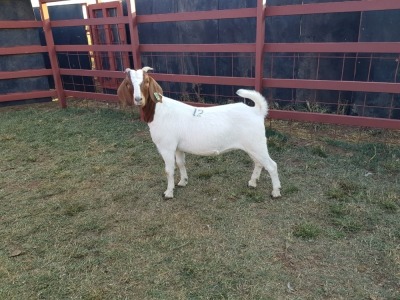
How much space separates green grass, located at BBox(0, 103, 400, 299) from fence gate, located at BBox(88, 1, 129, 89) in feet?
13.3

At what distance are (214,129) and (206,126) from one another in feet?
0.32

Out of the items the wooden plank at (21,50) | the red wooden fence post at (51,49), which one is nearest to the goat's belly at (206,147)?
the red wooden fence post at (51,49)

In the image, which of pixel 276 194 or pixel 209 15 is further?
pixel 209 15

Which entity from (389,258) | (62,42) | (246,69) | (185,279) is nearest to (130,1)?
(246,69)

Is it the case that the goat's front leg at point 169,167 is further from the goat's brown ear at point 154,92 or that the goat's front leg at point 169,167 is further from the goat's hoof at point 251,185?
the goat's hoof at point 251,185

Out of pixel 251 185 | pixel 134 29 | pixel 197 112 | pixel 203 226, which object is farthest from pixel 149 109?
pixel 134 29

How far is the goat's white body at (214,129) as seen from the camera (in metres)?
3.63

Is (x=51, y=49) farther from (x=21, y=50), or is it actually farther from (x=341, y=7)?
(x=341, y=7)

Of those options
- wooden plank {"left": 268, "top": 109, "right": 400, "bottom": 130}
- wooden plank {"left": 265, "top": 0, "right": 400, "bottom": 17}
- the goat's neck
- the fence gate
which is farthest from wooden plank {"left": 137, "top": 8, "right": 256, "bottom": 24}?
the goat's neck

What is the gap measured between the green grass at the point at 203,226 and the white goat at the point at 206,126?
56 centimetres

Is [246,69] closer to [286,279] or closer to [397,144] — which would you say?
[397,144]

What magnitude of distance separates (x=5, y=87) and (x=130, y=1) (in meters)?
4.41

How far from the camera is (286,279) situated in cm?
263

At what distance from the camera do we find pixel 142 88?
3.50m
